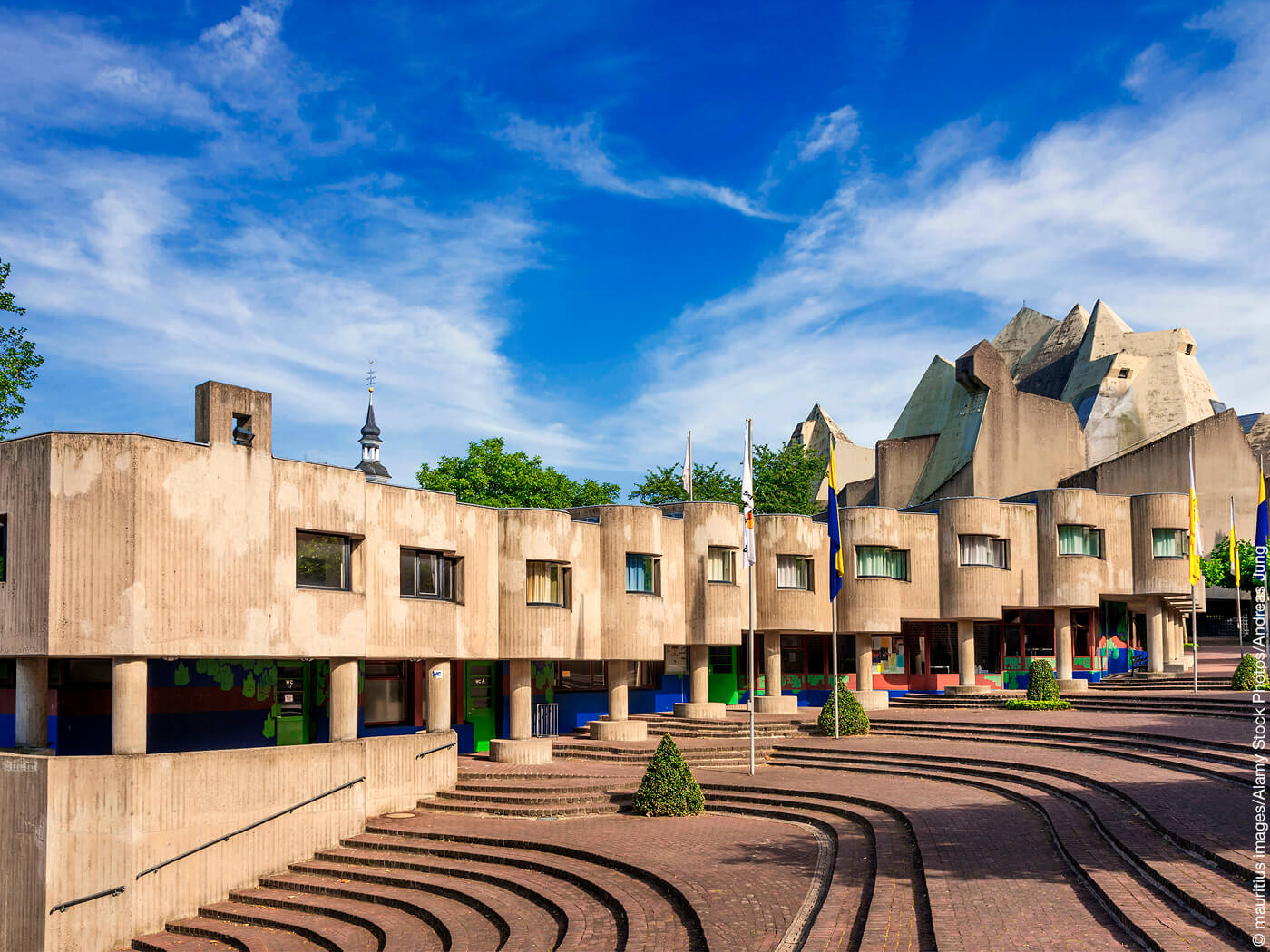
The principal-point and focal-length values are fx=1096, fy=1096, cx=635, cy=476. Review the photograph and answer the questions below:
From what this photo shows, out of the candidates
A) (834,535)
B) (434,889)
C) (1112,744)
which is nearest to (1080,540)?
(834,535)

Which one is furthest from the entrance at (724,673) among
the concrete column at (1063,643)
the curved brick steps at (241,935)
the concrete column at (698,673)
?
the curved brick steps at (241,935)

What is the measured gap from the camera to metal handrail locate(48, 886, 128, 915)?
68.8 ft

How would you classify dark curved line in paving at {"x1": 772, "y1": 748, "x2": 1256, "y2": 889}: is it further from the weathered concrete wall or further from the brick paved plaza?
the weathered concrete wall

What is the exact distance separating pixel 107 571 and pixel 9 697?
7.49m

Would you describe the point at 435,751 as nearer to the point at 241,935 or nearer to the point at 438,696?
the point at 438,696

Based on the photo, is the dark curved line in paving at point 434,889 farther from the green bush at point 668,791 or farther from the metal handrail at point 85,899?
the green bush at point 668,791

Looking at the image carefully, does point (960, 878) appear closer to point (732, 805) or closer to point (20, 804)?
point (732, 805)

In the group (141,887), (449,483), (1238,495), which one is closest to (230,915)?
(141,887)

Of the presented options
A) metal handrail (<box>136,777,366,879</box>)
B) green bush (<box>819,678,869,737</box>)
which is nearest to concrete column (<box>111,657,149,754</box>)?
metal handrail (<box>136,777,366,879</box>)

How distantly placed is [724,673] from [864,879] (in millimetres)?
27790

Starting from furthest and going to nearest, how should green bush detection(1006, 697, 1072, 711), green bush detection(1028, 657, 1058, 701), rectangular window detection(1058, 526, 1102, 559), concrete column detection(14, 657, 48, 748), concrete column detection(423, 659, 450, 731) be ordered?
rectangular window detection(1058, 526, 1102, 559) < green bush detection(1028, 657, 1058, 701) < green bush detection(1006, 697, 1072, 711) < concrete column detection(423, 659, 450, 731) < concrete column detection(14, 657, 48, 748)

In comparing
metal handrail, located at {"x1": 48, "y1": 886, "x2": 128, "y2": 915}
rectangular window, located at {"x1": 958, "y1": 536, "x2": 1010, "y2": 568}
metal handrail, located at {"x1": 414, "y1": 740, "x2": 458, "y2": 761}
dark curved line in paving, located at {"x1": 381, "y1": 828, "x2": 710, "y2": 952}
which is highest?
rectangular window, located at {"x1": 958, "y1": 536, "x2": 1010, "y2": 568}

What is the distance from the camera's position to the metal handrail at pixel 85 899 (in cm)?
2098

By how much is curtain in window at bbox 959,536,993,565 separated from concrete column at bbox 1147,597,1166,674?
811 cm
